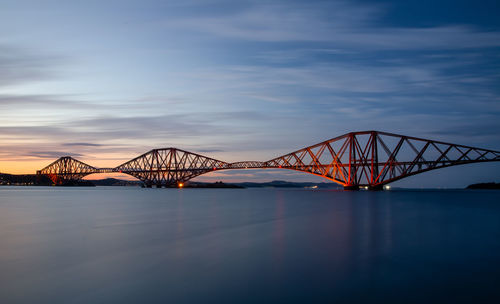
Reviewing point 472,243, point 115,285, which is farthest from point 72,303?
point 472,243

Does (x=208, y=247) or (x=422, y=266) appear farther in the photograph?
(x=208, y=247)

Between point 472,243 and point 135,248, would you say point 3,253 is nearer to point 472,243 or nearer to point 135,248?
point 135,248

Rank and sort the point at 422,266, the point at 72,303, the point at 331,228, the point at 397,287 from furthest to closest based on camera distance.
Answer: the point at 331,228, the point at 422,266, the point at 397,287, the point at 72,303

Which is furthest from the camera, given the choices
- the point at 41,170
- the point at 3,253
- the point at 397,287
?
the point at 41,170

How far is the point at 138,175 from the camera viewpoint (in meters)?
146

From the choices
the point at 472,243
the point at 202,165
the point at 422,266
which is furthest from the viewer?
the point at 202,165

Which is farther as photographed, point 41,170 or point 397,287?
point 41,170

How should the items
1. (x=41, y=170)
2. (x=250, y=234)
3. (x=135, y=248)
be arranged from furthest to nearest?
(x=41, y=170) → (x=250, y=234) → (x=135, y=248)

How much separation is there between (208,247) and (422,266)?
7.08 metres

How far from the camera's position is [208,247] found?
13.8 metres

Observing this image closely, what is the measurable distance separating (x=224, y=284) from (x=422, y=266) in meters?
5.67

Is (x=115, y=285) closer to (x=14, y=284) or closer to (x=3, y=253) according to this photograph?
(x=14, y=284)

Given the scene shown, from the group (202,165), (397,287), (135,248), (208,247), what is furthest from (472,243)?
(202,165)

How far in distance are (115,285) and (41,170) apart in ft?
707
